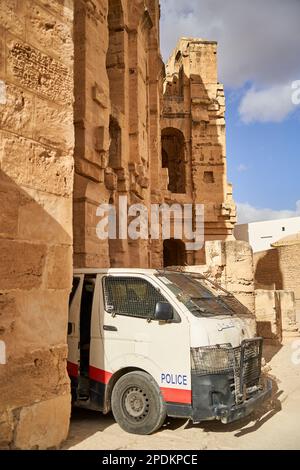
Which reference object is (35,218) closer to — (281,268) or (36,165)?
(36,165)

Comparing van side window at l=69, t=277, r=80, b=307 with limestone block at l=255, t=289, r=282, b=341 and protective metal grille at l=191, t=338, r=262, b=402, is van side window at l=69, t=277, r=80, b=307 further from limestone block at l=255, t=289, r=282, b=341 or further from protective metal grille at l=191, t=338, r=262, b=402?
limestone block at l=255, t=289, r=282, b=341

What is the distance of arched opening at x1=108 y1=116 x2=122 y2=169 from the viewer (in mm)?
12961

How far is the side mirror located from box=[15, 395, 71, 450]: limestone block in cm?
129

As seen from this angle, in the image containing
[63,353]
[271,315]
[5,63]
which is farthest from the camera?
[271,315]

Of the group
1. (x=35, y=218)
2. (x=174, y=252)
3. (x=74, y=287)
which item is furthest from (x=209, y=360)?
(x=174, y=252)

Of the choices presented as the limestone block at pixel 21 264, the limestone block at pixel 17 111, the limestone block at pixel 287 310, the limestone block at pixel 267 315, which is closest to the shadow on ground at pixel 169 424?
the limestone block at pixel 21 264

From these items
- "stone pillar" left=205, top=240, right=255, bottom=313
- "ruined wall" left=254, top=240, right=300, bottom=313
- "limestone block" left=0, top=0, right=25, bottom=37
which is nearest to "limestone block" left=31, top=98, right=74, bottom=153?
"limestone block" left=0, top=0, right=25, bottom=37

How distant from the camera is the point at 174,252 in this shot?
966 inches

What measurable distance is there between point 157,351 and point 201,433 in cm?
109

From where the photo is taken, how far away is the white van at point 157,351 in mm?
4789
